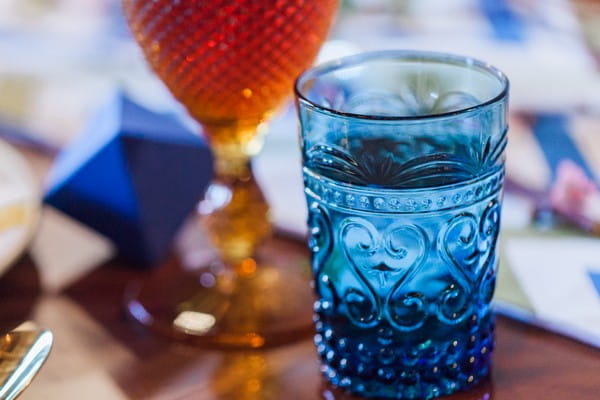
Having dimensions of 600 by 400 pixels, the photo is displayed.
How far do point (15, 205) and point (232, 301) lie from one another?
0.44 ft

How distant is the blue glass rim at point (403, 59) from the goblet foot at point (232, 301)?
4.7 inches

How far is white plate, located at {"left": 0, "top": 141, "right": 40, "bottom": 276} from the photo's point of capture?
0.45 metres

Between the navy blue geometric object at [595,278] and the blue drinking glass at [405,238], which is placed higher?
the blue drinking glass at [405,238]

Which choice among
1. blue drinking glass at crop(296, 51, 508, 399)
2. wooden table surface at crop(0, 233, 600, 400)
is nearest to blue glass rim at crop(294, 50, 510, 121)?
blue drinking glass at crop(296, 51, 508, 399)

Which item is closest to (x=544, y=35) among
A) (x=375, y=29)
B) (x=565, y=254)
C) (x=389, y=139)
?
(x=375, y=29)

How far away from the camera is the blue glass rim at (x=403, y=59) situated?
0.32 metres

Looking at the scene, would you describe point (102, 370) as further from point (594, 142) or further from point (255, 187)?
point (594, 142)

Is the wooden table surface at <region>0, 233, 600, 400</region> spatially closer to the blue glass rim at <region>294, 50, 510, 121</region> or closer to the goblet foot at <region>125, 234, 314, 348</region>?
the goblet foot at <region>125, 234, 314, 348</region>

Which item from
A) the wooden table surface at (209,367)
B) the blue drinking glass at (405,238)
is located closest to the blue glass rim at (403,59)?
the blue drinking glass at (405,238)

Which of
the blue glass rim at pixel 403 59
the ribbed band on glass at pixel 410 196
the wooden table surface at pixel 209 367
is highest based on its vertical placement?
the blue glass rim at pixel 403 59

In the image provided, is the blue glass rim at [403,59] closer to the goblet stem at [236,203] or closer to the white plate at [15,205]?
the goblet stem at [236,203]

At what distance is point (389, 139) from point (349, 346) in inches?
3.3

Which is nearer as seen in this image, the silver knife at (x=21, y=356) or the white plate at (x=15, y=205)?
the silver knife at (x=21, y=356)

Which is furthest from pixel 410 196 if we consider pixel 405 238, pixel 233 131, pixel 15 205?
pixel 15 205
